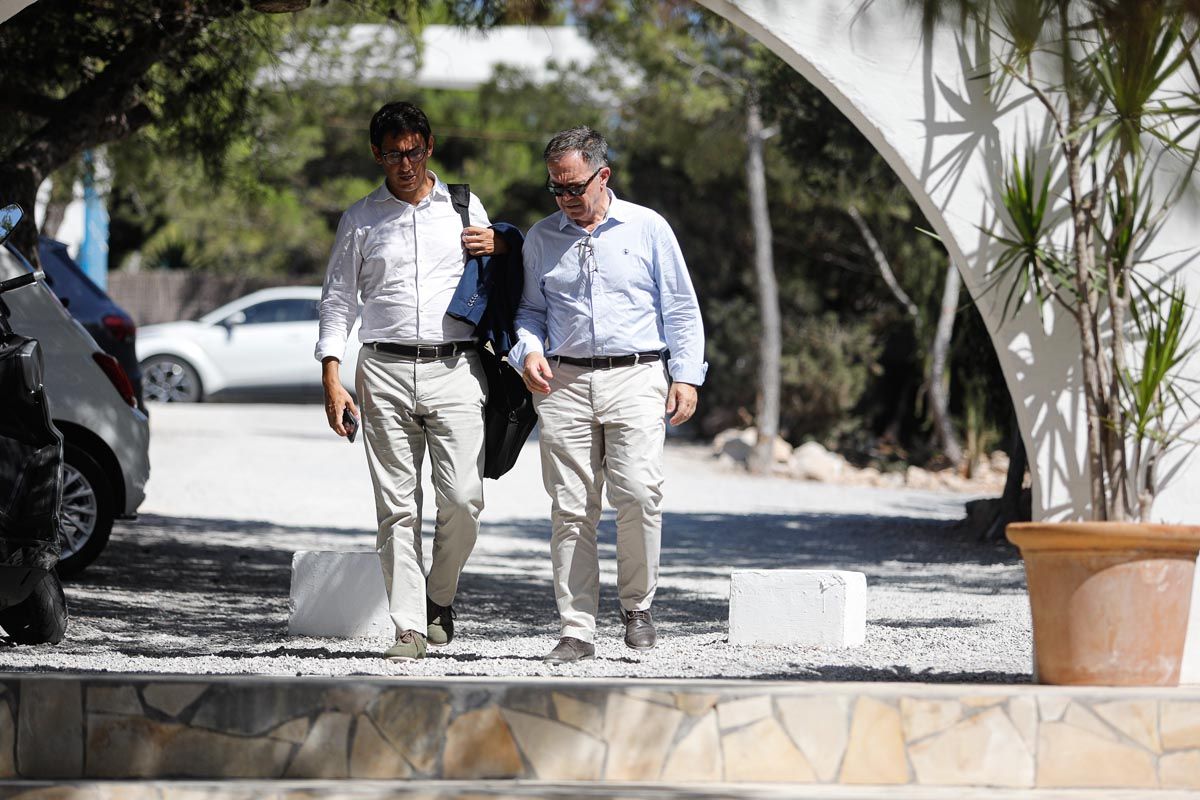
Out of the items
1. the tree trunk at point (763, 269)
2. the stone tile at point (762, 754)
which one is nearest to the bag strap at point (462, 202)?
the stone tile at point (762, 754)

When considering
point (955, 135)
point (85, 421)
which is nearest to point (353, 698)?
point (955, 135)

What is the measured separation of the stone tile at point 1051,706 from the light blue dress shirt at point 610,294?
1694 millimetres

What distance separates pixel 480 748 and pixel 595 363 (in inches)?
63.8

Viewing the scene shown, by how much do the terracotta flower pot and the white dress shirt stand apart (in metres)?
2.16

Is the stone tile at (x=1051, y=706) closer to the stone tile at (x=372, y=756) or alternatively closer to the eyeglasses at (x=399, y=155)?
the stone tile at (x=372, y=756)

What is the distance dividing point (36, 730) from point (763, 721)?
2.03m

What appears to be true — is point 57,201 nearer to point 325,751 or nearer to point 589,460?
point 589,460

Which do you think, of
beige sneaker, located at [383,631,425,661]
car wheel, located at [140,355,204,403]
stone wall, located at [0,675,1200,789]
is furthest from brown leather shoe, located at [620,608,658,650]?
car wheel, located at [140,355,204,403]

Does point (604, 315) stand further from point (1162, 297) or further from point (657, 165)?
point (657, 165)

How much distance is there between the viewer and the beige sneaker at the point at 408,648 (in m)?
5.79

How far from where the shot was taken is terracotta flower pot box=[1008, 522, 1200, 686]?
495cm

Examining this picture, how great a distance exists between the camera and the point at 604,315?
19.1ft

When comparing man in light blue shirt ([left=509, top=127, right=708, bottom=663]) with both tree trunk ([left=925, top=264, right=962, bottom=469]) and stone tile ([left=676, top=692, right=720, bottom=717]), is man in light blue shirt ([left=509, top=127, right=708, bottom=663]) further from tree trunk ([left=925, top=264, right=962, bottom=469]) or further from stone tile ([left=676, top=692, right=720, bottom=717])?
tree trunk ([left=925, top=264, right=962, bottom=469])

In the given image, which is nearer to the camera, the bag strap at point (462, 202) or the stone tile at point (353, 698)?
the stone tile at point (353, 698)
